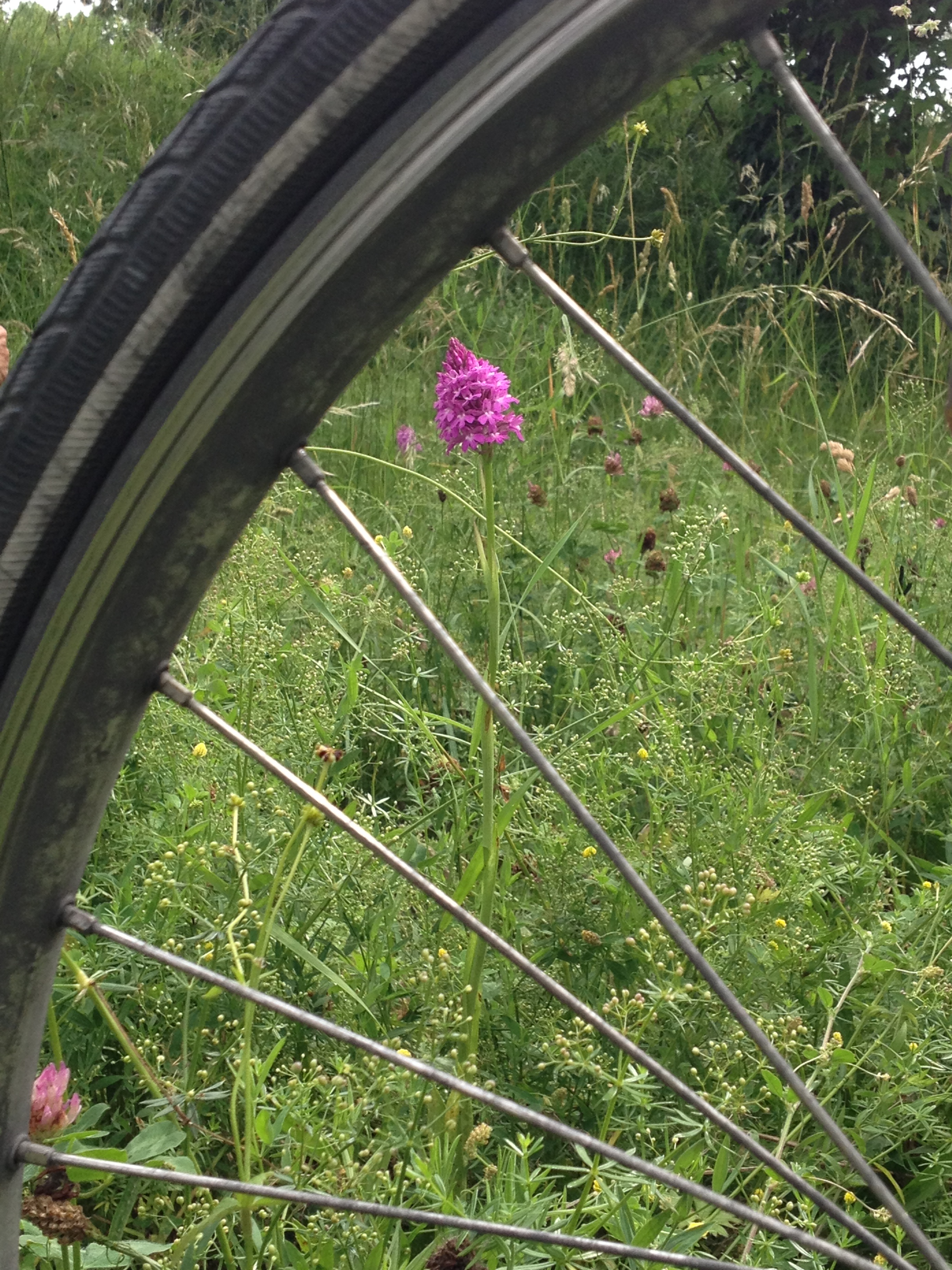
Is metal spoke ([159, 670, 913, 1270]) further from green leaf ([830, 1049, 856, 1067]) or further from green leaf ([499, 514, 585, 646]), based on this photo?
green leaf ([499, 514, 585, 646])

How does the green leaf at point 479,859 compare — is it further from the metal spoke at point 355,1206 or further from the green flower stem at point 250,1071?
the metal spoke at point 355,1206

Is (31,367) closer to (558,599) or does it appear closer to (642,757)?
(642,757)

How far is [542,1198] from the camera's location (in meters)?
1.04

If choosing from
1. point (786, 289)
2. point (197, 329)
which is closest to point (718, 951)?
point (197, 329)

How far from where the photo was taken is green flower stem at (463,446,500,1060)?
3.90 ft

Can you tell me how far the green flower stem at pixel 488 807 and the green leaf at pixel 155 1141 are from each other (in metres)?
0.30

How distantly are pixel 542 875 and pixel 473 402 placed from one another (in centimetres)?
61

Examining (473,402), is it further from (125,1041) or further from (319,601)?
(125,1041)

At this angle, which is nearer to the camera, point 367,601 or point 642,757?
point 642,757

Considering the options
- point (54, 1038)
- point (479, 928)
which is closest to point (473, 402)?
point (479, 928)

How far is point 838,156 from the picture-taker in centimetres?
58

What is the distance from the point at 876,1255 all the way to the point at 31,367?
1205mm

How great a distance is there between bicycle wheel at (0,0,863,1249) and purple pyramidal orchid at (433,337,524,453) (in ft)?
2.10

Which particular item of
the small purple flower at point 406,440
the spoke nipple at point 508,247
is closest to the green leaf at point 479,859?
the spoke nipple at point 508,247
